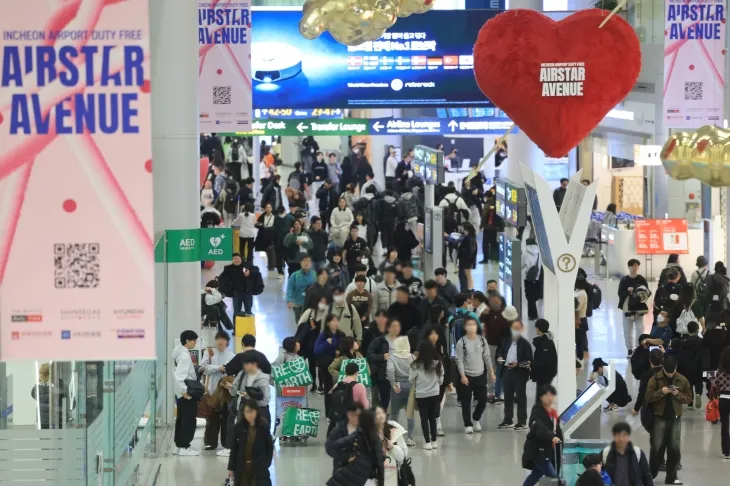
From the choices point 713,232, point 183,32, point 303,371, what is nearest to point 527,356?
point 303,371

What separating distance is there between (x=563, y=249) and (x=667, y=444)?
2.06 metres

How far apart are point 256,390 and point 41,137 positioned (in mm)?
6190

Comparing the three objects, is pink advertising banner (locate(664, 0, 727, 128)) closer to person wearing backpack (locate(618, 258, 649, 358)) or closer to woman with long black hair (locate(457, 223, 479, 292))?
person wearing backpack (locate(618, 258, 649, 358))

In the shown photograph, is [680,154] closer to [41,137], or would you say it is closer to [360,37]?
[360,37]

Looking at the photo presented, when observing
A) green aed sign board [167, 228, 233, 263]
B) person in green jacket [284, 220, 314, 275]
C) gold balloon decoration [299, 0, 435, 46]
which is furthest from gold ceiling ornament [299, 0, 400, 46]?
person in green jacket [284, 220, 314, 275]

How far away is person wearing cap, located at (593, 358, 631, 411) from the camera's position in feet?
41.0

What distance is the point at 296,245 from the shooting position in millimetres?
20844

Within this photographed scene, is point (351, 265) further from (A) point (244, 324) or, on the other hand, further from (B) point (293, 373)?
(B) point (293, 373)

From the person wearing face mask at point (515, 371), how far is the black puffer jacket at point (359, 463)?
13.5ft

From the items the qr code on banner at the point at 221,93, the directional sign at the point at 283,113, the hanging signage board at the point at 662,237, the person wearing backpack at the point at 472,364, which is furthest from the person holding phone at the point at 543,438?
the directional sign at the point at 283,113

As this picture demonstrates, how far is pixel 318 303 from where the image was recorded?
15000mm

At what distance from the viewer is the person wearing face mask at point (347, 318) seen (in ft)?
47.8

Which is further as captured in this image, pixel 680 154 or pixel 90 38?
pixel 680 154

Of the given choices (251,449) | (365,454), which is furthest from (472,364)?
(365,454)
